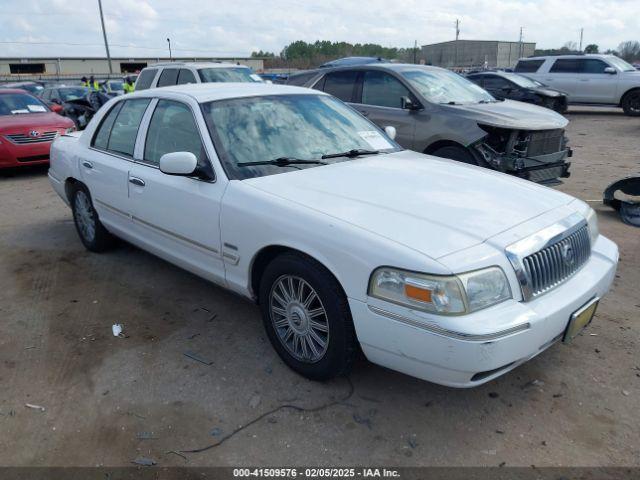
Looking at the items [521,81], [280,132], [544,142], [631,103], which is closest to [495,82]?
[521,81]

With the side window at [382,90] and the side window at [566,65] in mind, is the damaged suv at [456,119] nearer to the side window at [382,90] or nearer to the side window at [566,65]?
the side window at [382,90]

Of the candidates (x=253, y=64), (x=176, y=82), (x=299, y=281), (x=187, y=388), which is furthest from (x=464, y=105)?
(x=253, y=64)

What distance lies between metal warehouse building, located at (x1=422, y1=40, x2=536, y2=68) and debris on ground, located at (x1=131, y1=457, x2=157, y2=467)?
2180 inches

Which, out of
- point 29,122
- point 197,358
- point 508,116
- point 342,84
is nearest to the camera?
point 197,358

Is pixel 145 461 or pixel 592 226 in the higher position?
pixel 592 226

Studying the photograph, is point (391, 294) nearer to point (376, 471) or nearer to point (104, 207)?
point (376, 471)

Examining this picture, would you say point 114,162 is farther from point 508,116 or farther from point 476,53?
point 476,53

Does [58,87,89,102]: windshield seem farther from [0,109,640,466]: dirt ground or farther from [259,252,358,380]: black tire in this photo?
[259,252,358,380]: black tire

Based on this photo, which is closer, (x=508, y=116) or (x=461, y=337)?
(x=461, y=337)

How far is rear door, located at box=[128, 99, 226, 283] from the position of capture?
3.50 meters

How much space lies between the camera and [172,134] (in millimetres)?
3977

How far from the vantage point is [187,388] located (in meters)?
3.16

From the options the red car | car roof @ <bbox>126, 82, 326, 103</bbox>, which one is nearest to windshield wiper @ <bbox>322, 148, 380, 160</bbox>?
car roof @ <bbox>126, 82, 326, 103</bbox>

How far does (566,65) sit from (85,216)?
17048 mm
